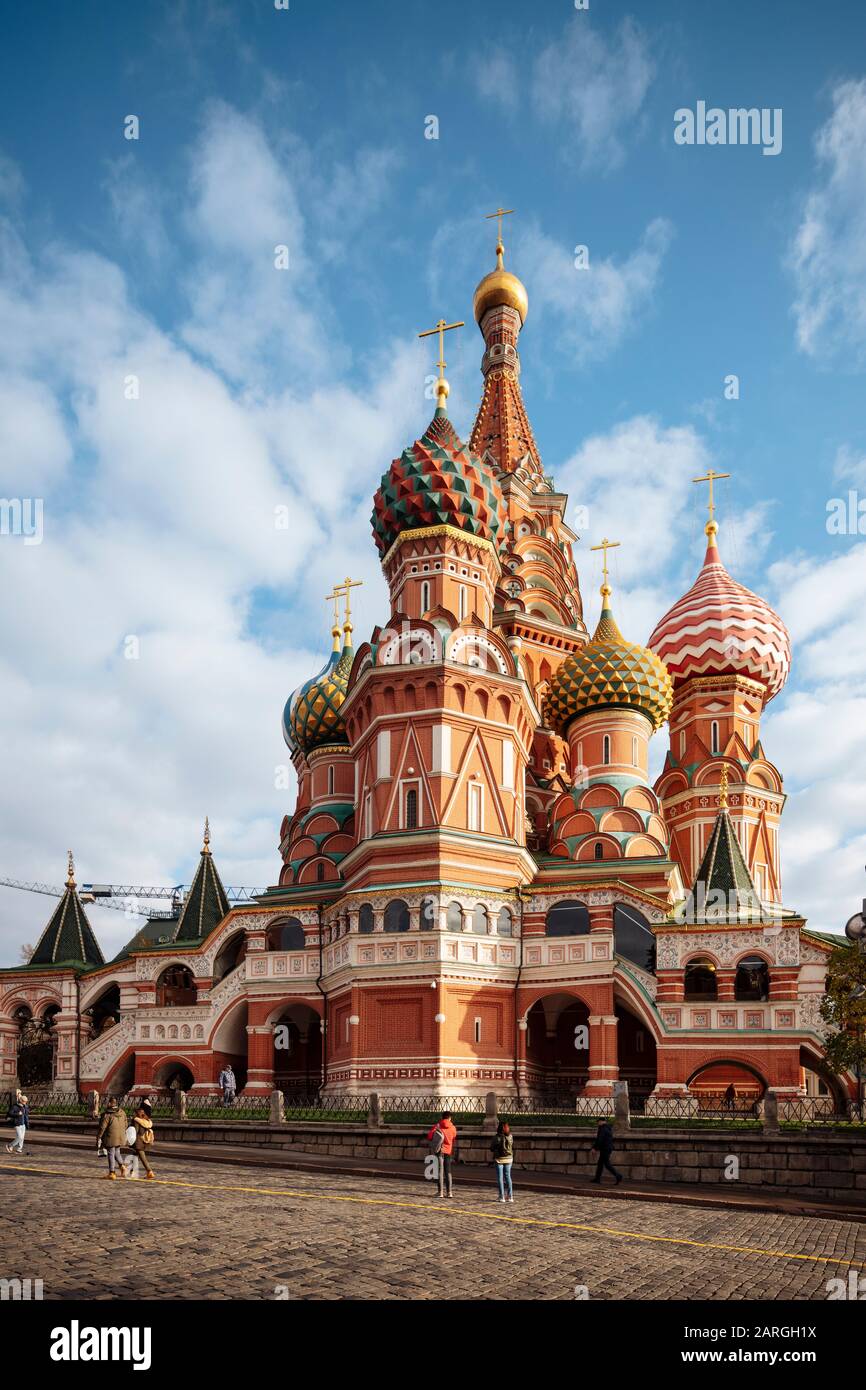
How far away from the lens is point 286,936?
3591 centimetres

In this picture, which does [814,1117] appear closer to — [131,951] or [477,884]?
[477,884]

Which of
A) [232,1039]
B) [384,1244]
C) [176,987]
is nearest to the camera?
[384,1244]

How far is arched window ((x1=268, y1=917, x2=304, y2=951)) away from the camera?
35.6 meters

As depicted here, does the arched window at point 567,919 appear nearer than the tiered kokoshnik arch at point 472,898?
No

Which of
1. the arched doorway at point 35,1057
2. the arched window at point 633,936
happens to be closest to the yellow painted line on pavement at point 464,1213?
the arched window at point 633,936

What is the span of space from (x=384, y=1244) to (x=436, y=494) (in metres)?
26.7

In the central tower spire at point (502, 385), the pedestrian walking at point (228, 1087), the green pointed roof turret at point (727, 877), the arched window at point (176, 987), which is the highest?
the central tower spire at point (502, 385)

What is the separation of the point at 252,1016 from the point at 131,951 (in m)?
5.61

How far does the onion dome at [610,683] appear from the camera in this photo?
3909cm

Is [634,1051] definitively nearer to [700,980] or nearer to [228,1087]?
[700,980]

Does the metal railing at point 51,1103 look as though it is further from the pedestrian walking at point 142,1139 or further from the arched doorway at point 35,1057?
the pedestrian walking at point 142,1139

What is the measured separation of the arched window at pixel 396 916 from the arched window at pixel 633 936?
5595 mm

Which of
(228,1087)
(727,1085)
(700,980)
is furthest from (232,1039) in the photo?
(727,1085)
